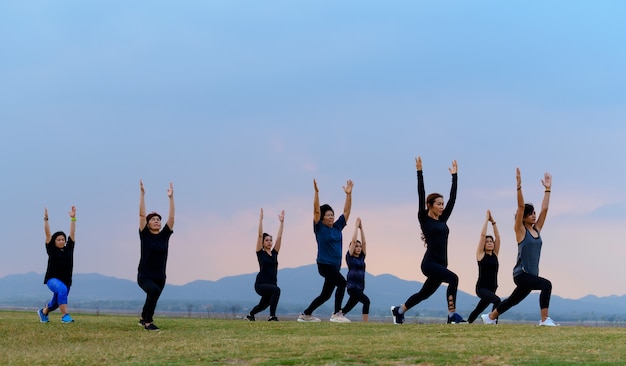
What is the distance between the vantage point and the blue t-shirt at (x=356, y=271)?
25266 millimetres

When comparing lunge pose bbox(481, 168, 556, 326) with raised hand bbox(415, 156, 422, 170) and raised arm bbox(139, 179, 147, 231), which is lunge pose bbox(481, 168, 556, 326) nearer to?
raised hand bbox(415, 156, 422, 170)

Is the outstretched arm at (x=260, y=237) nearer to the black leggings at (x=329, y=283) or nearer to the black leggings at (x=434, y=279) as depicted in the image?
the black leggings at (x=329, y=283)

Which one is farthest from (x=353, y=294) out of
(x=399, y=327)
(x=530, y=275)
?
(x=530, y=275)

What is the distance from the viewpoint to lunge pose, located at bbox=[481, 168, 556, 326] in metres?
20.9

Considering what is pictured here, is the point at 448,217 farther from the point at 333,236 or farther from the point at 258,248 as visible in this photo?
the point at 258,248

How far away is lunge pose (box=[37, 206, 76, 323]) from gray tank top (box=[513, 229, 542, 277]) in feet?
42.5

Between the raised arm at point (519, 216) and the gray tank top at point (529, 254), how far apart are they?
13cm

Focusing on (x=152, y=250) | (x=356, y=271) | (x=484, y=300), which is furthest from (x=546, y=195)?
(x=152, y=250)

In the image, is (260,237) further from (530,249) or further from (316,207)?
(530,249)

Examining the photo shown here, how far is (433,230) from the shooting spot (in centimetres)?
2128

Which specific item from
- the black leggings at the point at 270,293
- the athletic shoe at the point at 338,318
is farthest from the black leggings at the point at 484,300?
Result: the black leggings at the point at 270,293

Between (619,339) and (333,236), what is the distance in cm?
897

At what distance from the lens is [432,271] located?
21.2m

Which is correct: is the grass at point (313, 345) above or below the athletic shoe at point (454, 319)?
below
